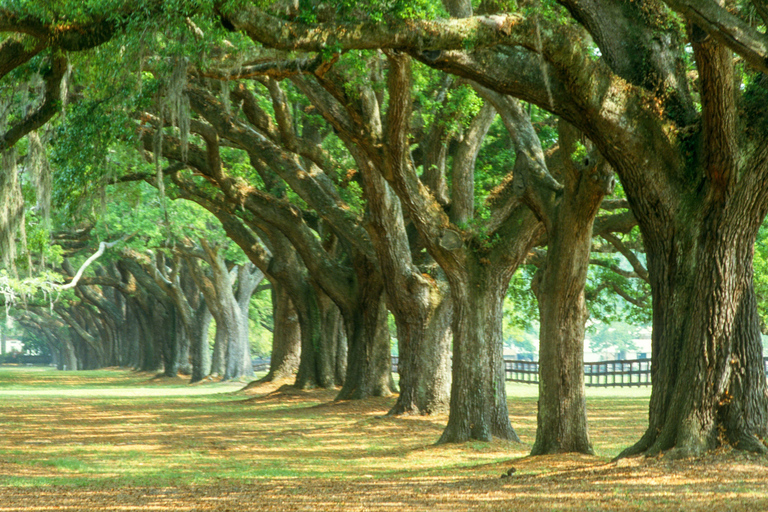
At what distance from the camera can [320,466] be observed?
1042 cm

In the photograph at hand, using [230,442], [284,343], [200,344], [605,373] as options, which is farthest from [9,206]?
[605,373]

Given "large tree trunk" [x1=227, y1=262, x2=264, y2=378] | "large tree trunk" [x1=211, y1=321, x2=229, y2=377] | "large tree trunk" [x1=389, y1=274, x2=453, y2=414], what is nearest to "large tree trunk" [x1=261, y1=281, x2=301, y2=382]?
"large tree trunk" [x1=227, y1=262, x2=264, y2=378]

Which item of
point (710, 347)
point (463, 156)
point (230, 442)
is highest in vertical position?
point (463, 156)

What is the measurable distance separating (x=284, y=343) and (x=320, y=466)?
1543 cm

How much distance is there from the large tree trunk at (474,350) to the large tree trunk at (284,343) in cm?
1343

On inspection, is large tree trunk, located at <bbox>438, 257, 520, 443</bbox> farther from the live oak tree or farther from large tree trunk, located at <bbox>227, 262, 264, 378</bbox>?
large tree trunk, located at <bbox>227, 262, 264, 378</bbox>

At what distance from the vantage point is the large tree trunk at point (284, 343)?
2509 cm

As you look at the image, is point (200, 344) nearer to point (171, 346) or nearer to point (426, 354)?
point (171, 346)

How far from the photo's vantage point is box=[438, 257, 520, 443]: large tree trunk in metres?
12.0

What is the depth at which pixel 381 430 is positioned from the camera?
14.2 meters

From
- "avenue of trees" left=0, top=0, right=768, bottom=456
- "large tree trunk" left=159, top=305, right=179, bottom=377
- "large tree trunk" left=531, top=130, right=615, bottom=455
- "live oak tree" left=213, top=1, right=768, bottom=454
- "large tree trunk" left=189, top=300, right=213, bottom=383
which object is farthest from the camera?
"large tree trunk" left=159, top=305, right=179, bottom=377

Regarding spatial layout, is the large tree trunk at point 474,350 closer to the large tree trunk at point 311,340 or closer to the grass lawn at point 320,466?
the grass lawn at point 320,466

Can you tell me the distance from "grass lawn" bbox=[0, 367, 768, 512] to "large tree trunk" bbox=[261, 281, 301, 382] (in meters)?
4.87

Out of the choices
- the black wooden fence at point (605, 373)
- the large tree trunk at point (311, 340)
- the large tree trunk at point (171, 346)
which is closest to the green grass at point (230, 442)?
the large tree trunk at point (311, 340)
